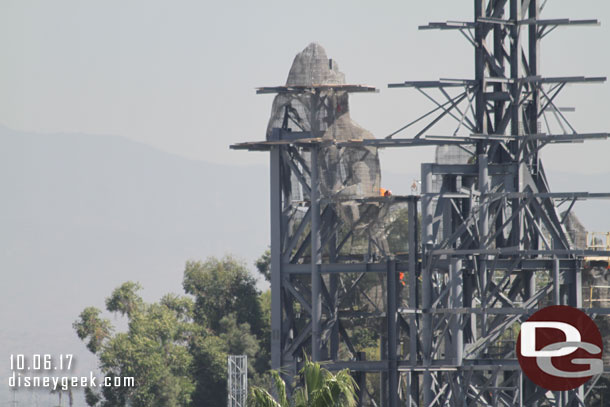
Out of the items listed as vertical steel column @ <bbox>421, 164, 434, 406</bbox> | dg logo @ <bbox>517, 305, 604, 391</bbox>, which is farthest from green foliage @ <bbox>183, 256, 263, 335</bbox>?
dg logo @ <bbox>517, 305, 604, 391</bbox>

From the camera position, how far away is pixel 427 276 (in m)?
50.8

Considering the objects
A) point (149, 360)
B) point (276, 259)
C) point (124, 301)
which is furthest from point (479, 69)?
point (124, 301)

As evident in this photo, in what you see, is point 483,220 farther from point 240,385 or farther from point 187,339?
point 187,339

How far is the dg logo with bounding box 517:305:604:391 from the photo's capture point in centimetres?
3988

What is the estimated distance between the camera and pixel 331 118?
208ft

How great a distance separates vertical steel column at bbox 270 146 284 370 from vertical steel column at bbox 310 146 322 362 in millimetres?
2104

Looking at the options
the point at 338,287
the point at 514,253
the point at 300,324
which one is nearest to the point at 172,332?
the point at 300,324

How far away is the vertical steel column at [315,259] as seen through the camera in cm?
6019

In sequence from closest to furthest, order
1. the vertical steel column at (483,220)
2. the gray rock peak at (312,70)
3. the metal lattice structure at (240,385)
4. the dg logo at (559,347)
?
the dg logo at (559,347)
the vertical steel column at (483,220)
the gray rock peak at (312,70)
the metal lattice structure at (240,385)

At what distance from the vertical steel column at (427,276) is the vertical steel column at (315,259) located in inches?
370

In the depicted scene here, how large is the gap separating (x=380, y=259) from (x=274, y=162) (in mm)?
5801

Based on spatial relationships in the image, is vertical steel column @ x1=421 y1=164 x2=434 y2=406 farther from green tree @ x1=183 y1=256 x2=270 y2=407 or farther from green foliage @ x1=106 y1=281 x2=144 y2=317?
green foliage @ x1=106 y1=281 x2=144 y2=317

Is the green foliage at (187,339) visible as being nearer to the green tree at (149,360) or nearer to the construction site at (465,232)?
the green tree at (149,360)

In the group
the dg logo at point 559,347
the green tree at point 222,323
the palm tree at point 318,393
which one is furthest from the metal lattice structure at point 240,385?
Result: the palm tree at point 318,393
